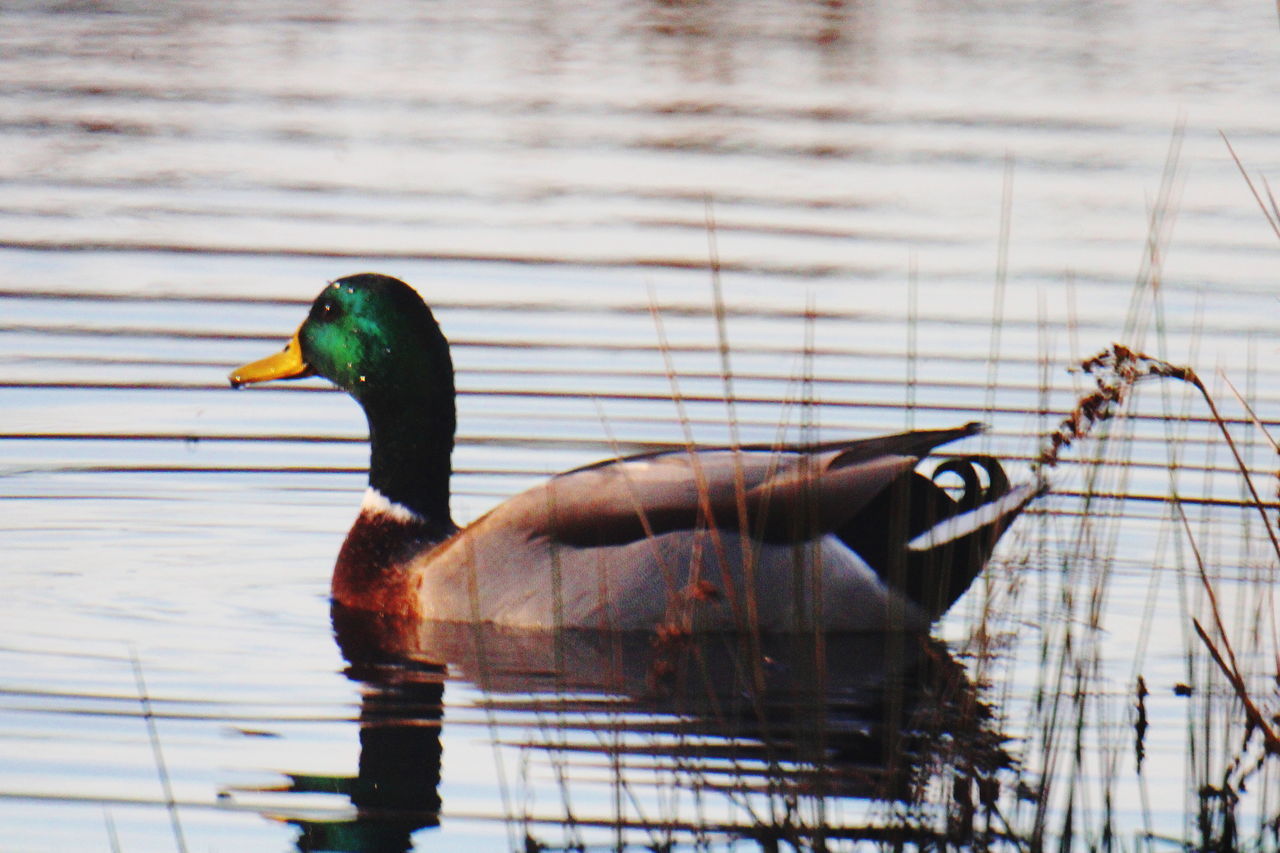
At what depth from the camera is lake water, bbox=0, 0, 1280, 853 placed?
18.0 ft

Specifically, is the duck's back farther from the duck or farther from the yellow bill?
the yellow bill

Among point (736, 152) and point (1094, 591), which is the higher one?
point (1094, 591)

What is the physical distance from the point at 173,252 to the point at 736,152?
14.3 feet

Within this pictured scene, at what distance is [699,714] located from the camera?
6363 millimetres

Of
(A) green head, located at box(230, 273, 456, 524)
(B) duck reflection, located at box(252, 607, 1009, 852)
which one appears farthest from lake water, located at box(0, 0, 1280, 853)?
(A) green head, located at box(230, 273, 456, 524)

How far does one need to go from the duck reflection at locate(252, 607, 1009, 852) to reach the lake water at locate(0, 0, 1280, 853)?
0.08ft

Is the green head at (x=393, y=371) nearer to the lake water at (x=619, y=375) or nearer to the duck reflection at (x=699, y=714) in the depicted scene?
the lake water at (x=619, y=375)

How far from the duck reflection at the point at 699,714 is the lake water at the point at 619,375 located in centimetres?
2

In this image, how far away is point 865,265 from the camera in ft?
39.5

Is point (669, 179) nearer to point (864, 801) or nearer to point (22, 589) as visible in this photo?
point (22, 589)

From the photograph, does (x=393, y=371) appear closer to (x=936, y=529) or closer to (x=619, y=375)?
(x=936, y=529)

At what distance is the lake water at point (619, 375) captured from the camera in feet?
18.0

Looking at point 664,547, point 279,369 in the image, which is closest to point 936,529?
point 664,547

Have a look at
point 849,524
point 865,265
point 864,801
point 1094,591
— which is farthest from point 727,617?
point 865,265
